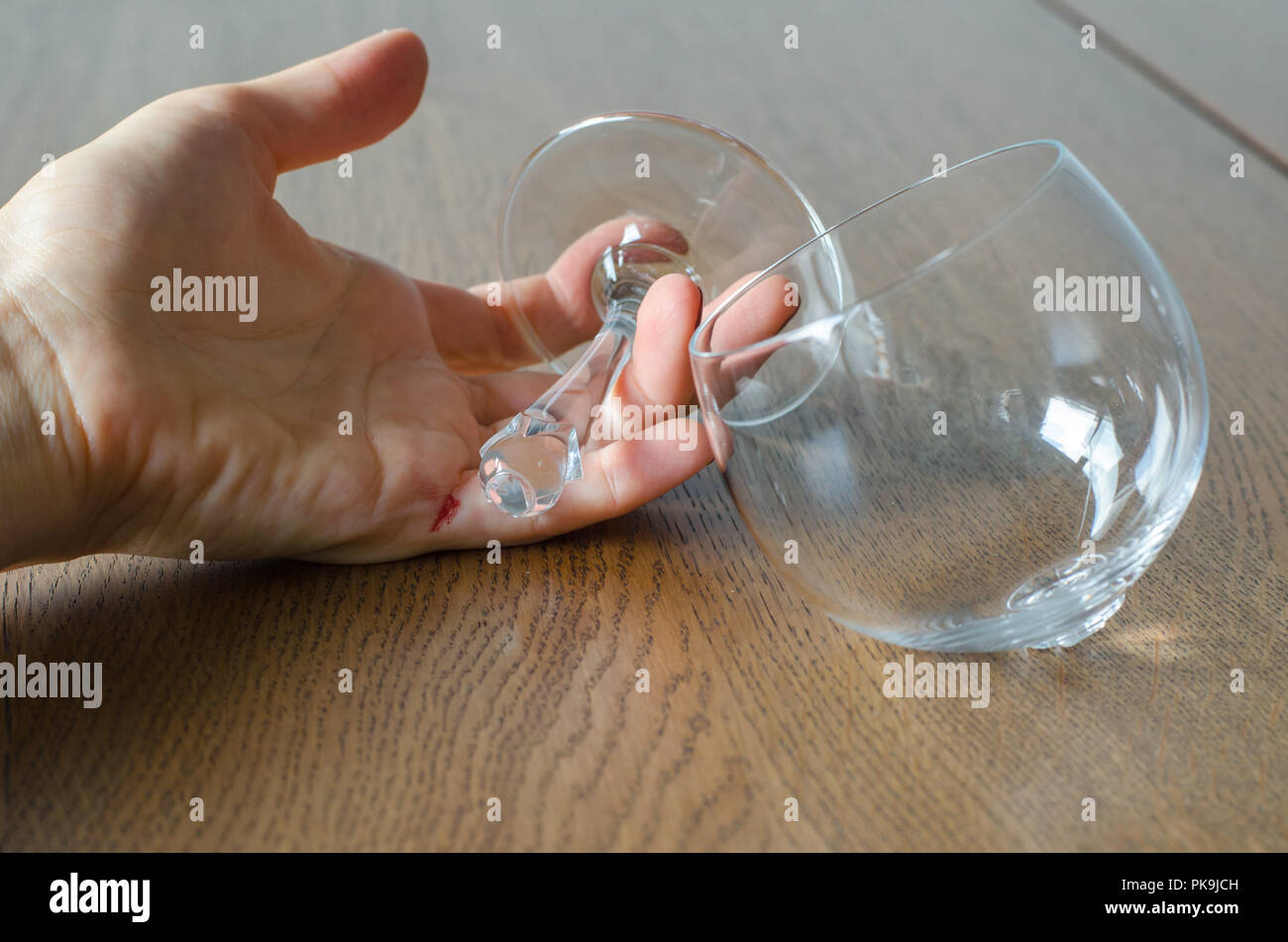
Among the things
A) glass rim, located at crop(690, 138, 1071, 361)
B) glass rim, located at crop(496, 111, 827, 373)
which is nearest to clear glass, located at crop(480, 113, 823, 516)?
glass rim, located at crop(496, 111, 827, 373)

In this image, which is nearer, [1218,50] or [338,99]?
[338,99]

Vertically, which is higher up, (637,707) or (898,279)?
(898,279)

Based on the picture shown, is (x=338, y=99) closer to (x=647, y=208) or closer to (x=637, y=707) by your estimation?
(x=647, y=208)

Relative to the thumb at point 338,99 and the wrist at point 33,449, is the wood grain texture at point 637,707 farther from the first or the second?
the thumb at point 338,99

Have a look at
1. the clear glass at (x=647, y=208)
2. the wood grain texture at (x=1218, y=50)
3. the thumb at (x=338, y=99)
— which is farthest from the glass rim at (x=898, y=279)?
the wood grain texture at (x=1218, y=50)

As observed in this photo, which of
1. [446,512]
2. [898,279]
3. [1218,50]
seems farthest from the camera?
[1218,50]

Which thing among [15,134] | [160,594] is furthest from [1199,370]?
[15,134]

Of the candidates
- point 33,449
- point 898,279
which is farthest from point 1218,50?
point 33,449
